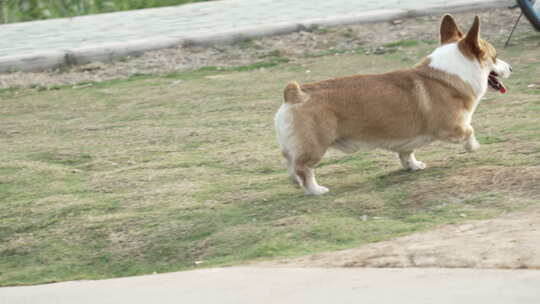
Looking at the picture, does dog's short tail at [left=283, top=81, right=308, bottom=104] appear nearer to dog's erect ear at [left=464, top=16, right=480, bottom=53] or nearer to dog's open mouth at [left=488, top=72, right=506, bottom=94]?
dog's erect ear at [left=464, top=16, right=480, bottom=53]

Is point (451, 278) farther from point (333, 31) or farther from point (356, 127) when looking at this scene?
point (333, 31)

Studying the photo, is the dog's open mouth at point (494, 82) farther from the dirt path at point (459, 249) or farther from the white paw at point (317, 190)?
the dirt path at point (459, 249)

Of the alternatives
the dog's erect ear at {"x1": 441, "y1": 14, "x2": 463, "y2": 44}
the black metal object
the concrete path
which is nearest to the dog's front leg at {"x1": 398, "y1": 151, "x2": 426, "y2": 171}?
the dog's erect ear at {"x1": 441, "y1": 14, "x2": 463, "y2": 44}

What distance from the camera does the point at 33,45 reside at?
1151 cm

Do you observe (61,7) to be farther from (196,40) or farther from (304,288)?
(304,288)

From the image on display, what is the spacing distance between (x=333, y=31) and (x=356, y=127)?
19.0 feet

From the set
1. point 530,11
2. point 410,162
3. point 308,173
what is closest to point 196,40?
point 530,11

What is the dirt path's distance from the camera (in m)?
4.18

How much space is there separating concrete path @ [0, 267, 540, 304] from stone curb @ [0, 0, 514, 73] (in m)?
6.36

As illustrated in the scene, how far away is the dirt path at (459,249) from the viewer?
4176 millimetres

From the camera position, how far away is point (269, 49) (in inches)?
431

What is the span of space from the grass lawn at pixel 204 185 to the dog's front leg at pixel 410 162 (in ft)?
0.23

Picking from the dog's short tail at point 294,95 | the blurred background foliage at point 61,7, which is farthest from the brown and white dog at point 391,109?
the blurred background foliage at point 61,7

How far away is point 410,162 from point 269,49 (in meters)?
5.08
